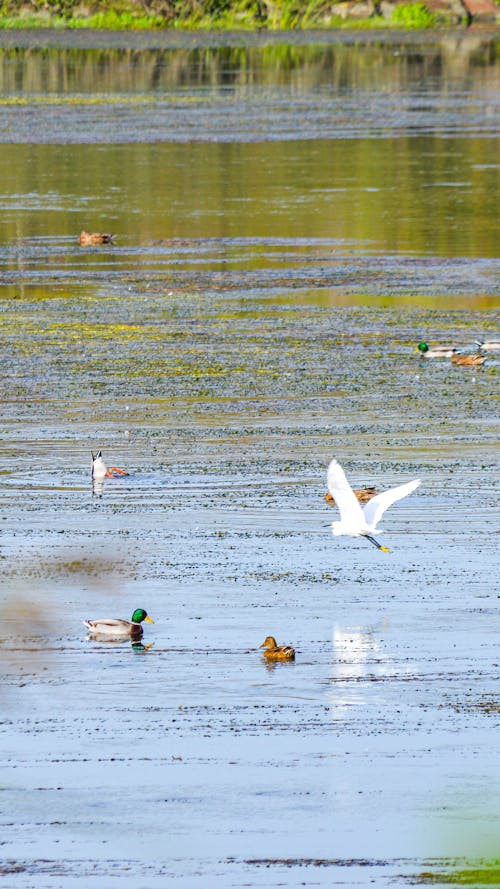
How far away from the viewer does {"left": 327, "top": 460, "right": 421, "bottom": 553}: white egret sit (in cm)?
1089

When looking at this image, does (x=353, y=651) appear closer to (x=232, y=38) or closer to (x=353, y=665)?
(x=353, y=665)

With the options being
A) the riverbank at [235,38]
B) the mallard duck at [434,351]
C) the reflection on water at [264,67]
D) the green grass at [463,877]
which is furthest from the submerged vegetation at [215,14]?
the green grass at [463,877]

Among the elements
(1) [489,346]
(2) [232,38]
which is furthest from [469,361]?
(2) [232,38]

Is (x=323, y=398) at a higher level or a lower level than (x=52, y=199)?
lower

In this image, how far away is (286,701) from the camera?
388 inches

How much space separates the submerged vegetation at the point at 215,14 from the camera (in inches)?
3652

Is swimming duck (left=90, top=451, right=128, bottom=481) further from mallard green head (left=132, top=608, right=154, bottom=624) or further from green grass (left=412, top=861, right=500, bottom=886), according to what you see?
green grass (left=412, top=861, right=500, bottom=886)

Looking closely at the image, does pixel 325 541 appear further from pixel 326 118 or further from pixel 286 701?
pixel 326 118

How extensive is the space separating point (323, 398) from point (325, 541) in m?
4.39

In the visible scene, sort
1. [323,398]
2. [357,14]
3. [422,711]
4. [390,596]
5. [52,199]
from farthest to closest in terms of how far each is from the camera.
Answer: [357,14] < [52,199] < [323,398] < [390,596] < [422,711]

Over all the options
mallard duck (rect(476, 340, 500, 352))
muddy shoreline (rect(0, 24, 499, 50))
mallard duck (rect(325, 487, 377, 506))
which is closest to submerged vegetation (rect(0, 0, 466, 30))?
muddy shoreline (rect(0, 24, 499, 50))

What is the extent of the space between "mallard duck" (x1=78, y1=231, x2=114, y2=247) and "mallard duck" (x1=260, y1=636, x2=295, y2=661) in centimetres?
1669

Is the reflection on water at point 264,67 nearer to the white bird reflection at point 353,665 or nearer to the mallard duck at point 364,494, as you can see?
the mallard duck at point 364,494

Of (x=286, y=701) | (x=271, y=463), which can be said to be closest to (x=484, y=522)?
(x=271, y=463)
